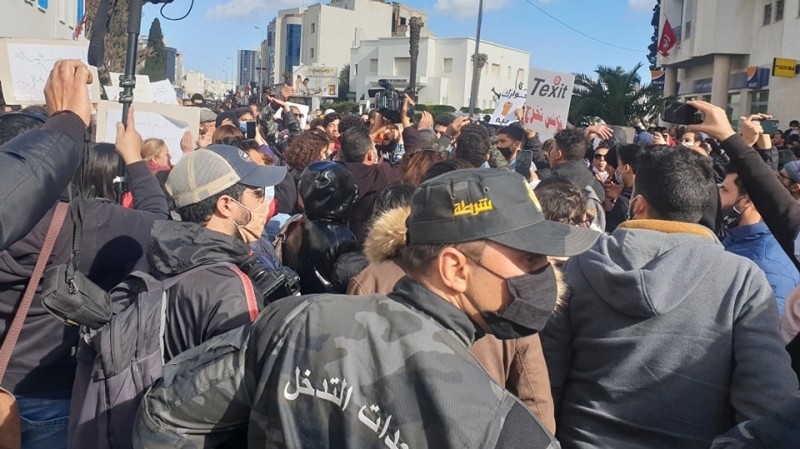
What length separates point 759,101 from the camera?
2706cm

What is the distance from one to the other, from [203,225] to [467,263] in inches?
53.2

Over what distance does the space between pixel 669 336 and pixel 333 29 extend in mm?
99872

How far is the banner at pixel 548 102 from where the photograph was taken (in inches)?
349

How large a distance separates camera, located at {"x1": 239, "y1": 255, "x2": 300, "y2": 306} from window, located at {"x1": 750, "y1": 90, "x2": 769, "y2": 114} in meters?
27.2

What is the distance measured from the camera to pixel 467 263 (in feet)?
5.55

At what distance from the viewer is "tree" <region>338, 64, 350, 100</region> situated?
295 feet

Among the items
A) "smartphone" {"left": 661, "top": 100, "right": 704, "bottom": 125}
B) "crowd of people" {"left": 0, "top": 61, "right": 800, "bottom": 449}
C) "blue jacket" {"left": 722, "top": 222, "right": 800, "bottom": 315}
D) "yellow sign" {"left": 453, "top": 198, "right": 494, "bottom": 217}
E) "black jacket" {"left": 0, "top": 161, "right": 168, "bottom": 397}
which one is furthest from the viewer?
"smartphone" {"left": 661, "top": 100, "right": 704, "bottom": 125}

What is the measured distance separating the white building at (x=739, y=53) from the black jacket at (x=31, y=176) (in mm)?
24909

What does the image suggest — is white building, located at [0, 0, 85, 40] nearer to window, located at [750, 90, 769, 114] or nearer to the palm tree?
the palm tree

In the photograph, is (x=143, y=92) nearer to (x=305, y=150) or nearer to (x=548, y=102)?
(x=305, y=150)

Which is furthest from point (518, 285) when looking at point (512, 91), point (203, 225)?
point (512, 91)

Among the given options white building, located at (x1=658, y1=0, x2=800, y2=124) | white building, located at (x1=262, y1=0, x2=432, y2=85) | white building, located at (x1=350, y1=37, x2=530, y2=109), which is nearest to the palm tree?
white building, located at (x1=658, y1=0, x2=800, y2=124)

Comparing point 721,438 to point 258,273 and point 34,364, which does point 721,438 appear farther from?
point 34,364

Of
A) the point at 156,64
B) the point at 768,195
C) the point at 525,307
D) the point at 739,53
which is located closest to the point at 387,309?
the point at 525,307
